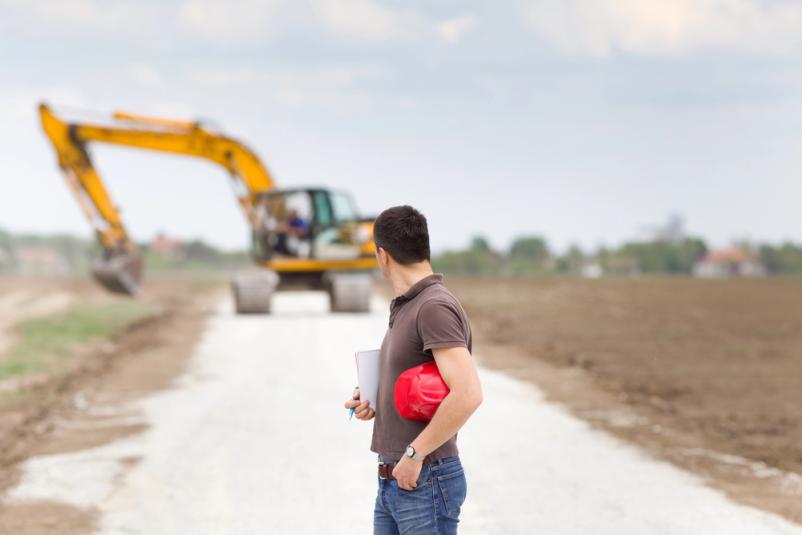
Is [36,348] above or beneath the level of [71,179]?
beneath

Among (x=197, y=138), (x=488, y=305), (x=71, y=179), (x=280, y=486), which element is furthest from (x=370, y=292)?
(x=280, y=486)

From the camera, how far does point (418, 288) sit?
3896 millimetres

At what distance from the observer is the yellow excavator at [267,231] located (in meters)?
25.8

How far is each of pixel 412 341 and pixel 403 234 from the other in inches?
15.6

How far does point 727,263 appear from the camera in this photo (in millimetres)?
134000

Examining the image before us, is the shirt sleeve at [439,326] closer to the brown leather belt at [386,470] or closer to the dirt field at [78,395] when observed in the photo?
the brown leather belt at [386,470]

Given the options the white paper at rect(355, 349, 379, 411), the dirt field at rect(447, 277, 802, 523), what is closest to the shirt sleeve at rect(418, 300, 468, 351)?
the white paper at rect(355, 349, 379, 411)

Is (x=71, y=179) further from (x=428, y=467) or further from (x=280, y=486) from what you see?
(x=428, y=467)

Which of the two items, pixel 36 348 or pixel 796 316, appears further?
pixel 796 316

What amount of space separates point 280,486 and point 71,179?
64.1ft

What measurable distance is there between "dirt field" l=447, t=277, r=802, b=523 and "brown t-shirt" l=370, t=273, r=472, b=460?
4.88m

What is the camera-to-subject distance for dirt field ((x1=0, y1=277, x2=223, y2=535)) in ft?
26.1

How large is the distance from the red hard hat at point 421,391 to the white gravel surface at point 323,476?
3.54 m

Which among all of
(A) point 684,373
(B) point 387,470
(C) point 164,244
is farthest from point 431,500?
(C) point 164,244
